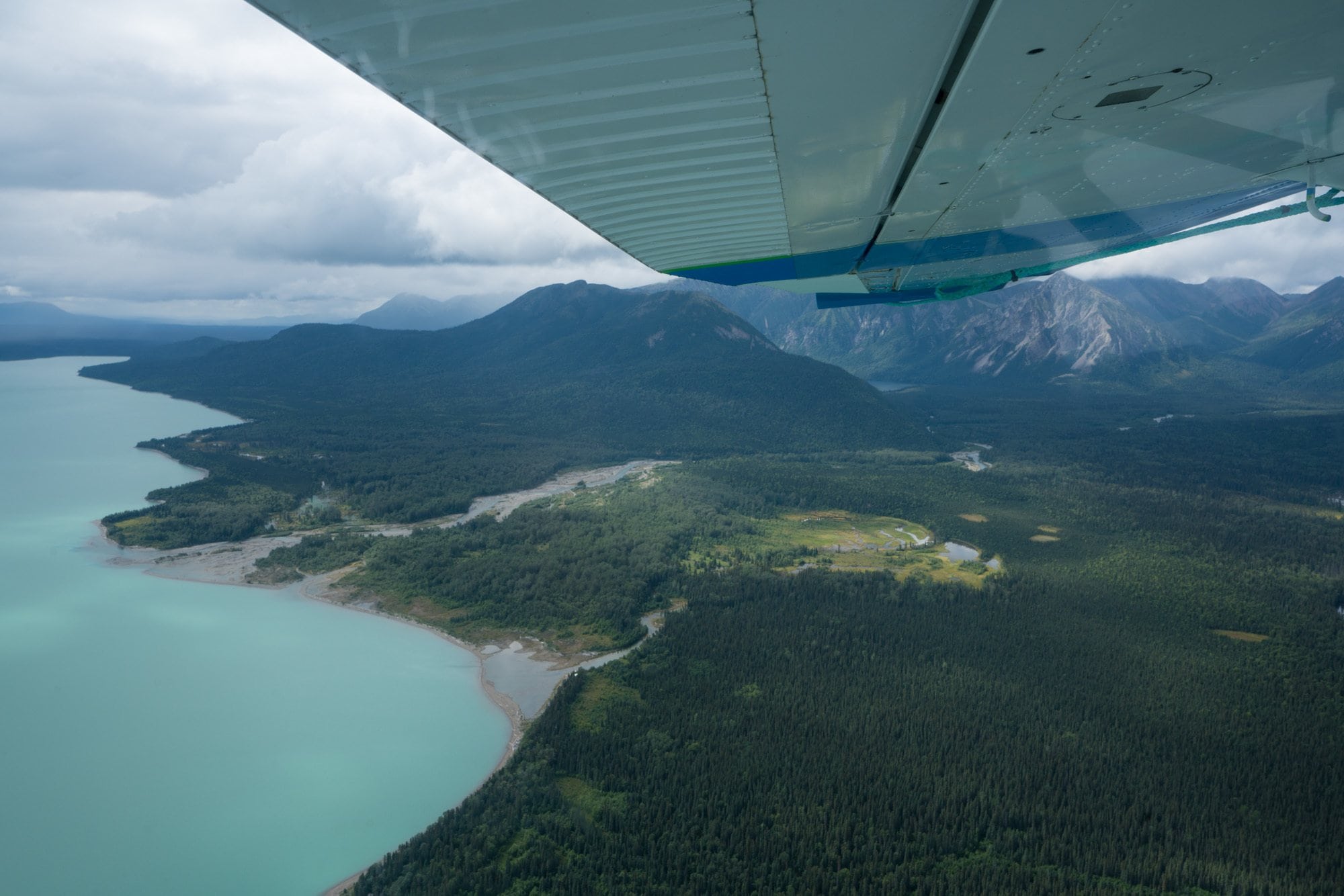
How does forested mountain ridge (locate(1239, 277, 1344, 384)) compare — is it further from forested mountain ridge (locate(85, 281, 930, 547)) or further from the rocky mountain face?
forested mountain ridge (locate(85, 281, 930, 547))

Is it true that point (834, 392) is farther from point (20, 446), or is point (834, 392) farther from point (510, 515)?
point (20, 446)

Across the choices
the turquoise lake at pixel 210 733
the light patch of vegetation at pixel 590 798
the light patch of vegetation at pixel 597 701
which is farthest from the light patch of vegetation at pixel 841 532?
the light patch of vegetation at pixel 590 798

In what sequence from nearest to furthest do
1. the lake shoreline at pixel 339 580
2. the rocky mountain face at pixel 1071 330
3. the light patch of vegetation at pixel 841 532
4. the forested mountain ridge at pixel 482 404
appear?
the lake shoreline at pixel 339 580, the light patch of vegetation at pixel 841 532, the forested mountain ridge at pixel 482 404, the rocky mountain face at pixel 1071 330

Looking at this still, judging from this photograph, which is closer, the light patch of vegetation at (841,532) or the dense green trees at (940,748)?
the dense green trees at (940,748)

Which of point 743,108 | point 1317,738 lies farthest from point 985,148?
point 1317,738

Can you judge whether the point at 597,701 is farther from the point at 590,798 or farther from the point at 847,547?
the point at 847,547

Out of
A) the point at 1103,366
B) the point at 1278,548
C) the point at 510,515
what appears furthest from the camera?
the point at 1103,366

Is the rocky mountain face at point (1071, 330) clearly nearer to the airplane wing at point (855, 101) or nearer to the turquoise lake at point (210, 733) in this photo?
the turquoise lake at point (210, 733)
